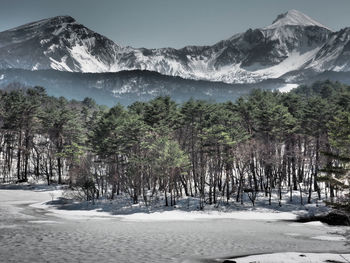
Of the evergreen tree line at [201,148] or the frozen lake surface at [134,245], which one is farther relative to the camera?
the evergreen tree line at [201,148]

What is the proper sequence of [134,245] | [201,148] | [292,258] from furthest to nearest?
[201,148], [134,245], [292,258]

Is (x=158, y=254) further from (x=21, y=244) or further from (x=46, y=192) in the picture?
(x=46, y=192)

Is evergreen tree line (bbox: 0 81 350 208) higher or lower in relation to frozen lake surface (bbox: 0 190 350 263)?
higher

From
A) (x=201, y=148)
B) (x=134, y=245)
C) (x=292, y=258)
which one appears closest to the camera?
(x=292, y=258)

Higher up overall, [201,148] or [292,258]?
[201,148]

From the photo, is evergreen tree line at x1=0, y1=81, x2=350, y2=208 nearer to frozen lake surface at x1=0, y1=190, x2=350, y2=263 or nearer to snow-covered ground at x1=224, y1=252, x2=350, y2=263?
frozen lake surface at x1=0, y1=190, x2=350, y2=263

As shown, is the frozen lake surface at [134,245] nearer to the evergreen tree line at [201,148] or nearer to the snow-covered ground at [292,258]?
the snow-covered ground at [292,258]

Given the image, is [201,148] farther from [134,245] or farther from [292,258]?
[292,258]

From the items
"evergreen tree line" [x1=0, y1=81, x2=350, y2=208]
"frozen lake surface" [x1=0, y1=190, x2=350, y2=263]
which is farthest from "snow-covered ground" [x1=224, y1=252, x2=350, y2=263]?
"evergreen tree line" [x1=0, y1=81, x2=350, y2=208]

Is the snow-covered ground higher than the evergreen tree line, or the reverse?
the evergreen tree line

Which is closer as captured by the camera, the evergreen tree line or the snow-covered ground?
the snow-covered ground

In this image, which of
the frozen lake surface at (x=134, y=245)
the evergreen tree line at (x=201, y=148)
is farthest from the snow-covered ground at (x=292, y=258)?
the evergreen tree line at (x=201, y=148)

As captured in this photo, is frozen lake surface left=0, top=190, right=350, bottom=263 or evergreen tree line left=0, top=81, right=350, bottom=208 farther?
evergreen tree line left=0, top=81, right=350, bottom=208

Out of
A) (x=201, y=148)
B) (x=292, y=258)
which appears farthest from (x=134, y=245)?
(x=201, y=148)
